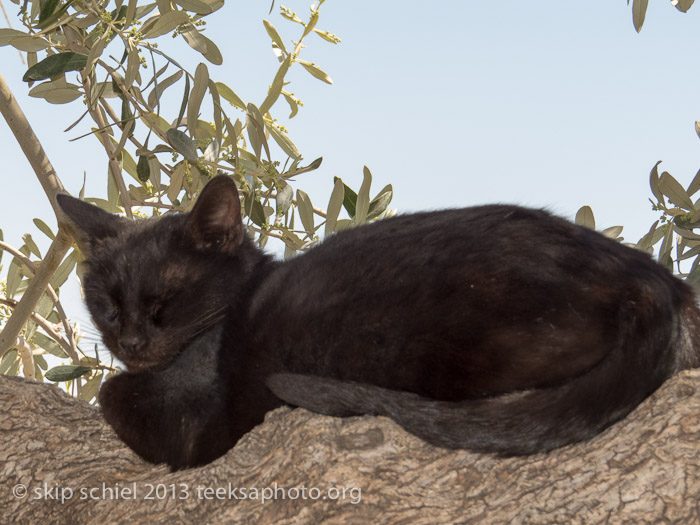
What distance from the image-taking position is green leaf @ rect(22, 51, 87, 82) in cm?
273

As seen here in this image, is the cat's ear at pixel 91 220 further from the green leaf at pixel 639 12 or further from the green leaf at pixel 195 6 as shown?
the green leaf at pixel 639 12

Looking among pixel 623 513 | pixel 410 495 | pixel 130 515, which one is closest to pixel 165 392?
pixel 130 515

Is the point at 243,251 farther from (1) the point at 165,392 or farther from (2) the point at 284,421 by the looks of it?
(2) the point at 284,421

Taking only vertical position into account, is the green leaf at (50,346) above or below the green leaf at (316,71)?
below

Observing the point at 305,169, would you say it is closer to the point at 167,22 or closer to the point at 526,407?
the point at 167,22

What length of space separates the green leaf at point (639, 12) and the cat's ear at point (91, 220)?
215 cm

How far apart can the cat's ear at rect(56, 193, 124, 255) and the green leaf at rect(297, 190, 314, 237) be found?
0.90 m

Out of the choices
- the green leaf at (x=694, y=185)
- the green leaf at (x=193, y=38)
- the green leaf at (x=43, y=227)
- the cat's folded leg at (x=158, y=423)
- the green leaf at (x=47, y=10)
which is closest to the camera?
the cat's folded leg at (x=158, y=423)

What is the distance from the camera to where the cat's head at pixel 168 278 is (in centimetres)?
228

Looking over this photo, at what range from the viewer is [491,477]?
162 centimetres

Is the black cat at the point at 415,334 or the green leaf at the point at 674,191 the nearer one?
the black cat at the point at 415,334

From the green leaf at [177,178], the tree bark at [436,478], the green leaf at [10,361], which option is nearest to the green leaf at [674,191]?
the tree bark at [436,478]

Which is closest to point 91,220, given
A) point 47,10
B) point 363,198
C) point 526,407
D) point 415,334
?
point 47,10

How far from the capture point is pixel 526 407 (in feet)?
5.14
